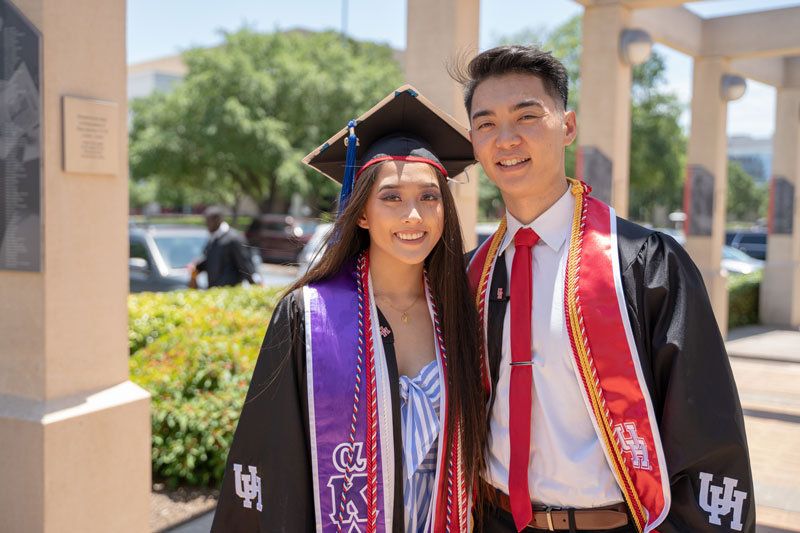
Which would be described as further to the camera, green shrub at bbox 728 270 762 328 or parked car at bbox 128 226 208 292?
green shrub at bbox 728 270 762 328

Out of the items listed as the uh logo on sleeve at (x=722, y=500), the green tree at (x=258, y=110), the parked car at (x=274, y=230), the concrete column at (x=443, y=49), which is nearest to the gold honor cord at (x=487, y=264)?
the uh logo on sleeve at (x=722, y=500)

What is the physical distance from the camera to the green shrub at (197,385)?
15.0 feet

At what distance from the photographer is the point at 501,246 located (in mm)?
2338

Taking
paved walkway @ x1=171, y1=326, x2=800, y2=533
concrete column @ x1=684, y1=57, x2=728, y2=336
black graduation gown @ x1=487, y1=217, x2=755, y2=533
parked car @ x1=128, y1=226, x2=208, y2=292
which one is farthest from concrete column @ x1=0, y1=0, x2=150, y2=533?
concrete column @ x1=684, y1=57, x2=728, y2=336

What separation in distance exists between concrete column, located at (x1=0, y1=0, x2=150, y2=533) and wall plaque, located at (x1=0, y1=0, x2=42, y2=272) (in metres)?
0.04

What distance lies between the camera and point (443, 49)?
5148 mm

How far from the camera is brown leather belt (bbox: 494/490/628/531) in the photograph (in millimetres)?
1992

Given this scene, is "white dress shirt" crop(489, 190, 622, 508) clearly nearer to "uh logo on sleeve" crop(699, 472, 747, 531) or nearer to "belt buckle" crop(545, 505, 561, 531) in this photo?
"belt buckle" crop(545, 505, 561, 531)

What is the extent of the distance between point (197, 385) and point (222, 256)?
3.42 meters

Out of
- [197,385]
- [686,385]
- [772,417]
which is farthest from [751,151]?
[686,385]

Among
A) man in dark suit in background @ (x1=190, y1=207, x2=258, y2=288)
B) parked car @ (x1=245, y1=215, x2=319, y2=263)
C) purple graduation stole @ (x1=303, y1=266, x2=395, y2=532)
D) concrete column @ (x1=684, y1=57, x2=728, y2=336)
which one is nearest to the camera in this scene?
purple graduation stole @ (x1=303, y1=266, x2=395, y2=532)

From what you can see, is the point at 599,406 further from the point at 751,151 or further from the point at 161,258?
the point at 751,151

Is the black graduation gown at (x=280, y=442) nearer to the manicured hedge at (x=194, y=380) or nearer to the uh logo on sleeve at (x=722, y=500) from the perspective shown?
the uh logo on sleeve at (x=722, y=500)

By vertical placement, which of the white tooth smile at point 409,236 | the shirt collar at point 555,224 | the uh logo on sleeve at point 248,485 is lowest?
the uh logo on sleeve at point 248,485
